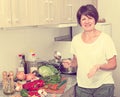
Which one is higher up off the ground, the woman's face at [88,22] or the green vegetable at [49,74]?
the woman's face at [88,22]

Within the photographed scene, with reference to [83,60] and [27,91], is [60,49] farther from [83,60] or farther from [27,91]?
[27,91]

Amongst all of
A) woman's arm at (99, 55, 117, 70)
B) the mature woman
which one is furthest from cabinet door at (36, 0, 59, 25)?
woman's arm at (99, 55, 117, 70)

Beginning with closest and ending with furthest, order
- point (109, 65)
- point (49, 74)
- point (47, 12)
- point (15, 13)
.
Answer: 1. point (15, 13)
2. point (109, 65)
3. point (47, 12)
4. point (49, 74)

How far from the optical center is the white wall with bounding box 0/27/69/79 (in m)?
2.34

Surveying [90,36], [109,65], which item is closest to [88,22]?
[90,36]

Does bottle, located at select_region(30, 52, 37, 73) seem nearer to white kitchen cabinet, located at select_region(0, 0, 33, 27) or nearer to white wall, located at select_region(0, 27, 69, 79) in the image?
white wall, located at select_region(0, 27, 69, 79)

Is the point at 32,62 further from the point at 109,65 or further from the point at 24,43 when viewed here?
the point at 109,65

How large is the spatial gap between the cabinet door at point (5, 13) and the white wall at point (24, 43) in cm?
50

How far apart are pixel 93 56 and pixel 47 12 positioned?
0.63m

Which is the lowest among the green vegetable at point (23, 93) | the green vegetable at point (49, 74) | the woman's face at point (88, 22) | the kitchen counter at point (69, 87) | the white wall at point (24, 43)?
the kitchen counter at point (69, 87)

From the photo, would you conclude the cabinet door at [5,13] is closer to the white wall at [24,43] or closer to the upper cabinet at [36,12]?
the upper cabinet at [36,12]

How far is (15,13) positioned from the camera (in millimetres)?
1877

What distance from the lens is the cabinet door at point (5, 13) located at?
174 cm

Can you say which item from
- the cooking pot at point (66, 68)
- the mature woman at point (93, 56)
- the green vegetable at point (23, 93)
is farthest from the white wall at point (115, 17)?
the green vegetable at point (23, 93)
